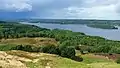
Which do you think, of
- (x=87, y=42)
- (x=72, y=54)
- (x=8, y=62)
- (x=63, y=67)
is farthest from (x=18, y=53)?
(x=87, y=42)

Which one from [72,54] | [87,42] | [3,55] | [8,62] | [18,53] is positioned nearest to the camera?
[8,62]

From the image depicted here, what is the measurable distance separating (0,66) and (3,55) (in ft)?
21.9

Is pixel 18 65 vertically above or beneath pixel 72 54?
above

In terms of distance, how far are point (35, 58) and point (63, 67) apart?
6.53 metres

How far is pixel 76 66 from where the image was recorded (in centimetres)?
4416

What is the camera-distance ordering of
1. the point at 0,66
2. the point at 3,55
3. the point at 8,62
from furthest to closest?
the point at 3,55, the point at 8,62, the point at 0,66

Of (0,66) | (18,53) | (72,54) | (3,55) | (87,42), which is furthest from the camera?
(87,42)

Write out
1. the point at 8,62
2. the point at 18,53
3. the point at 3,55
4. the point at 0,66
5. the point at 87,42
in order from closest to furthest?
the point at 0,66 < the point at 8,62 < the point at 3,55 < the point at 18,53 < the point at 87,42

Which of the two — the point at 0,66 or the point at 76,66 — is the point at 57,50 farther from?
the point at 0,66

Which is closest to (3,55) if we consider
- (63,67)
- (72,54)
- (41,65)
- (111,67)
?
(41,65)

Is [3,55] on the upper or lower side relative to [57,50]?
upper

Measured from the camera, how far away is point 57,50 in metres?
84.2

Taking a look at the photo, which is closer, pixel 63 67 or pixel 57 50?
pixel 63 67

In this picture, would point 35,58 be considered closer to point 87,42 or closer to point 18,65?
point 18,65
